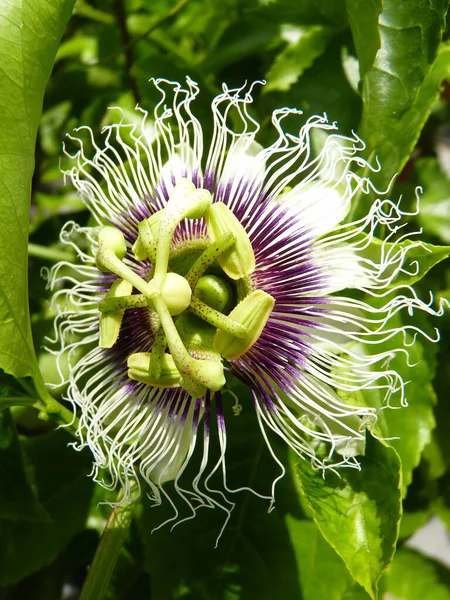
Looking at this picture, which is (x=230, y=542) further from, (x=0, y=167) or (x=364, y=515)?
(x=0, y=167)

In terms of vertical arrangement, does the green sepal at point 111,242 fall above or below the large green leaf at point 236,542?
above

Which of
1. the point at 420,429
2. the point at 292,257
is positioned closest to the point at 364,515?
the point at 420,429

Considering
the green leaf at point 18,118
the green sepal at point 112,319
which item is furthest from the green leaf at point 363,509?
the green leaf at point 18,118

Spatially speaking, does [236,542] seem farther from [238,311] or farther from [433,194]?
[433,194]

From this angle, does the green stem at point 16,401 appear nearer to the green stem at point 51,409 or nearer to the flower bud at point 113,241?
the green stem at point 51,409

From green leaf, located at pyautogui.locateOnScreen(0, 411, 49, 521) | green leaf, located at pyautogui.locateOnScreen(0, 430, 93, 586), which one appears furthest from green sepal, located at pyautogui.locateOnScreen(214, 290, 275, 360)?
green leaf, located at pyautogui.locateOnScreen(0, 430, 93, 586)

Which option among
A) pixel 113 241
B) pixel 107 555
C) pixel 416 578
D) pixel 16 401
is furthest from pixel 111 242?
pixel 416 578
